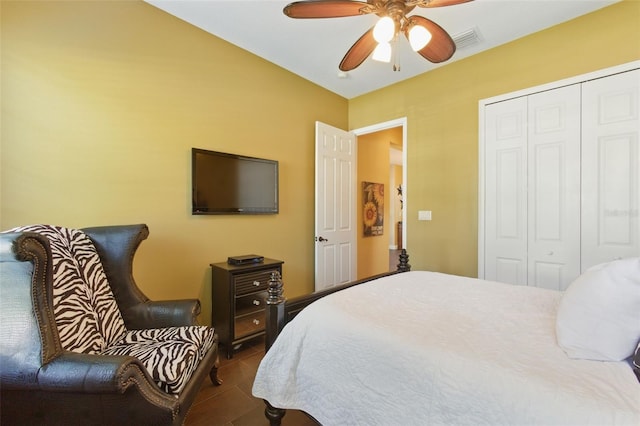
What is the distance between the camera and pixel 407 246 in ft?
11.4

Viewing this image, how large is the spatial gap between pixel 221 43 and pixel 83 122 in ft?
4.70

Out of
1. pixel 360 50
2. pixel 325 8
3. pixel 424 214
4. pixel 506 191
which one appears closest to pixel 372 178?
pixel 424 214

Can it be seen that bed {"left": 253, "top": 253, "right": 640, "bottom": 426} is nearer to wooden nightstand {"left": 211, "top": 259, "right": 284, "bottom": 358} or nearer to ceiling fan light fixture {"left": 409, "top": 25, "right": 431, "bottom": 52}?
wooden nightstand {"left": 211, "top": 259, "right": 284, "bottom": 358}

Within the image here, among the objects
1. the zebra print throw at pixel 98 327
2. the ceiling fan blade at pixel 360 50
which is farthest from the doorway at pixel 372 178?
the zebra print throw at pixel 98 327

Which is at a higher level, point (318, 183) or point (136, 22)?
point (136, 22)

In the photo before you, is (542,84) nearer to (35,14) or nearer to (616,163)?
(616,163)

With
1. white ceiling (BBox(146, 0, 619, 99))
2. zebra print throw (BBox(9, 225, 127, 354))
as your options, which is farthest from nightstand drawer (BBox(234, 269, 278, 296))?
white ceiling (BBox(146, 0, 619, 99))

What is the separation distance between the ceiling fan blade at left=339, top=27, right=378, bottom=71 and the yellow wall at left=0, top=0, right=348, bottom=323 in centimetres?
129

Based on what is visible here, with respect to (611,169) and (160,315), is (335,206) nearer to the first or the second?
(160,315)

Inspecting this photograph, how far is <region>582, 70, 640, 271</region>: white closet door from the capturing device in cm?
220

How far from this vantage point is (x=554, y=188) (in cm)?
255

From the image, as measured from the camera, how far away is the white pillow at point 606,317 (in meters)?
0.94

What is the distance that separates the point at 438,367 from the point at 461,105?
2.91 m

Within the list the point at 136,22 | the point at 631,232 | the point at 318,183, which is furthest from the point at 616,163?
the point at 136,22
